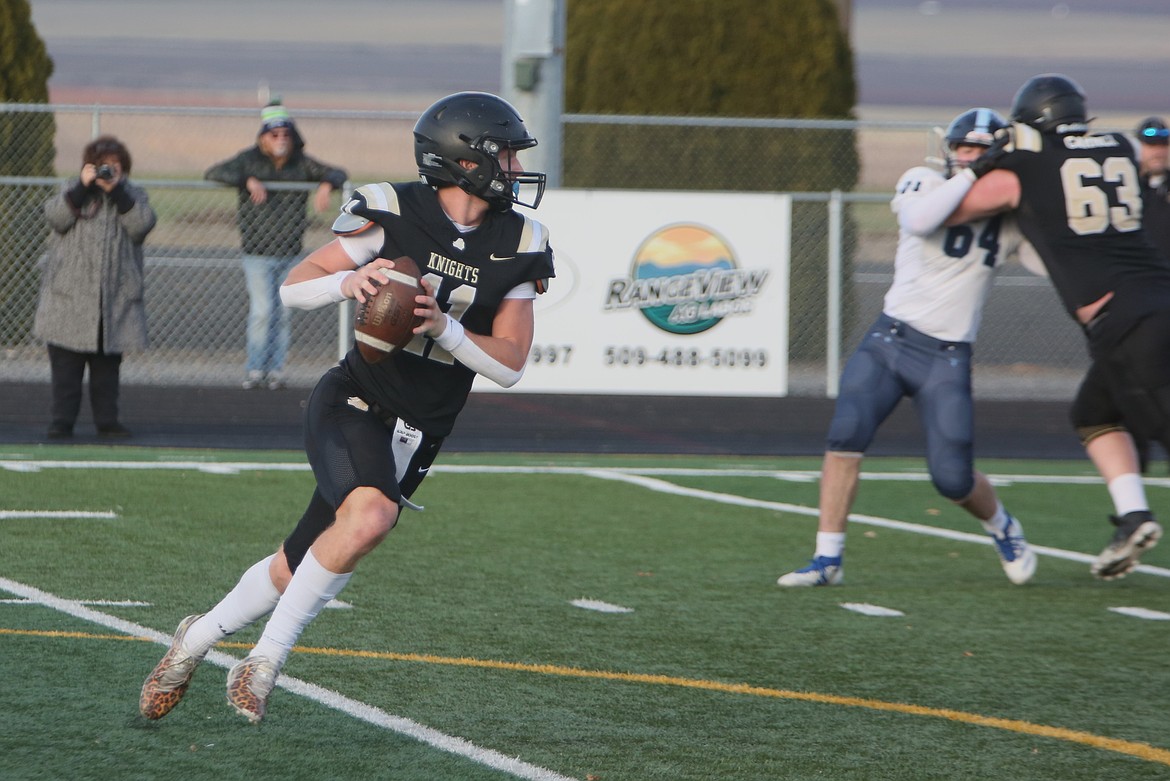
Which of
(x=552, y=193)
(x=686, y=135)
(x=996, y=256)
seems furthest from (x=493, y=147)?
(x=686, y=135)

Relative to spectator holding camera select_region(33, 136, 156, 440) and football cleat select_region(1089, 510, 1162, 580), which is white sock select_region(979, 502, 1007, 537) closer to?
football cleat select_region(1089, 510, 1162, 580)

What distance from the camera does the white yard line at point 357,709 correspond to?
4215mm

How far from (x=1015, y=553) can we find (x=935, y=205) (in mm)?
1654

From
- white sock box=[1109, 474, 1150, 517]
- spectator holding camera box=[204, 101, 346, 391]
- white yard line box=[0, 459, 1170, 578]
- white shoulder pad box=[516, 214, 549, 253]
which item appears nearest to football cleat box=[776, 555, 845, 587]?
white sock box=[1109, 474, 1150, 517]

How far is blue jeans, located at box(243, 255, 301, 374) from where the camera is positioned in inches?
515

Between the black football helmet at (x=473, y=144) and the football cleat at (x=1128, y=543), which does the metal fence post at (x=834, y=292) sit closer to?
the football cleat at (x=1128, y=543)

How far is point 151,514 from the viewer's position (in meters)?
8.05

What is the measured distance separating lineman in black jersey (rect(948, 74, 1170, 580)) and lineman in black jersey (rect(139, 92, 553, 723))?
8.35ft

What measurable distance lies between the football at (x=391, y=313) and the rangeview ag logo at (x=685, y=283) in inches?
348

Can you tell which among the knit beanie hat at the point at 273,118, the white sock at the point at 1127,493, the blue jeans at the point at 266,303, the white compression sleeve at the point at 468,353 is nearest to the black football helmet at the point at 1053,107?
the white sock at the point at 1127,493

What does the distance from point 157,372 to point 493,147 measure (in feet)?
34.5

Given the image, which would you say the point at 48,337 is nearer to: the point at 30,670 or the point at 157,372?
the point at 157,372

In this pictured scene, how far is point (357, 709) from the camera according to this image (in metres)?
4.69

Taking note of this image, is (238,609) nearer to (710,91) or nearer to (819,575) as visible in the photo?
(819,575)
